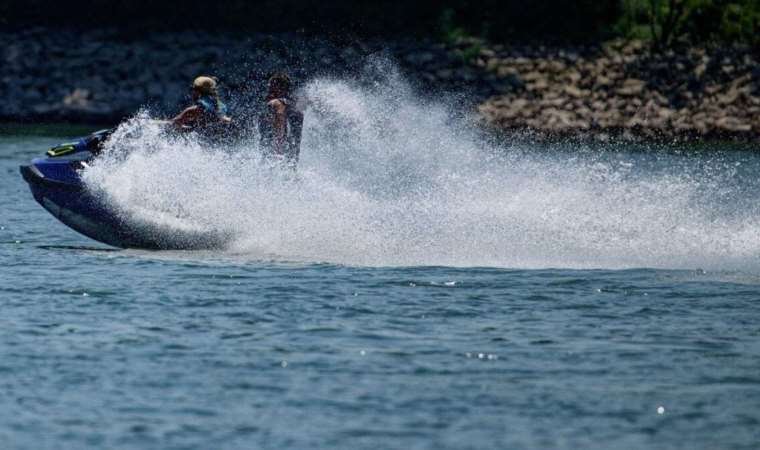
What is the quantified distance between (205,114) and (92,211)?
1.50 m

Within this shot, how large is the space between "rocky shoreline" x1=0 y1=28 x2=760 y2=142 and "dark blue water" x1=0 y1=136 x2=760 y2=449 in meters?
26.5

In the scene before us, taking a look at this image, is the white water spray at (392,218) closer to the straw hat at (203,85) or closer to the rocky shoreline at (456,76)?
the straw hat at (203,85)

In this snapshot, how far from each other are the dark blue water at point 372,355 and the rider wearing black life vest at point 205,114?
1.44 meters

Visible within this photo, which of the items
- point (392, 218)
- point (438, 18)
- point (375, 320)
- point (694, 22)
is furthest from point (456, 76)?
point (375, 320)

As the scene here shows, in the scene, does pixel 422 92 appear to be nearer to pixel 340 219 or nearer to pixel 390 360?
pixel 340 219

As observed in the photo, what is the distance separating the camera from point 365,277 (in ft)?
55.5

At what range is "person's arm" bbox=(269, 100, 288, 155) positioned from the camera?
1945cm

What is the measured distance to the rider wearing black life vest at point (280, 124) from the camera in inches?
766

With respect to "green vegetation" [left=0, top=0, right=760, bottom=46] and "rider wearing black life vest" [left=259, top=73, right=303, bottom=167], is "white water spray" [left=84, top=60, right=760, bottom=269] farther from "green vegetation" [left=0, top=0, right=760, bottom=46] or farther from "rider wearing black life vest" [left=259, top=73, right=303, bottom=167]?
"green vegetation" [left=0, top=0, right=760, bottom=46]

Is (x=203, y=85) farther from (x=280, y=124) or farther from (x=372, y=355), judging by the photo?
(x=372, y=355)

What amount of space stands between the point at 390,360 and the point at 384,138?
28.0m

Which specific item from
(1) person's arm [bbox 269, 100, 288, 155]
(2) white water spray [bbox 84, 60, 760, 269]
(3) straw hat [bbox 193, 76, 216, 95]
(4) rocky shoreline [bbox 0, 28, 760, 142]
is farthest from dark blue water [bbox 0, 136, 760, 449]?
(4) rocky shoreline [bbox 0, 28, 760, 142]

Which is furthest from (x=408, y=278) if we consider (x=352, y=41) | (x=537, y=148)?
(x=352, y=41)

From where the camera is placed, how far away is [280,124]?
19.5 metres
